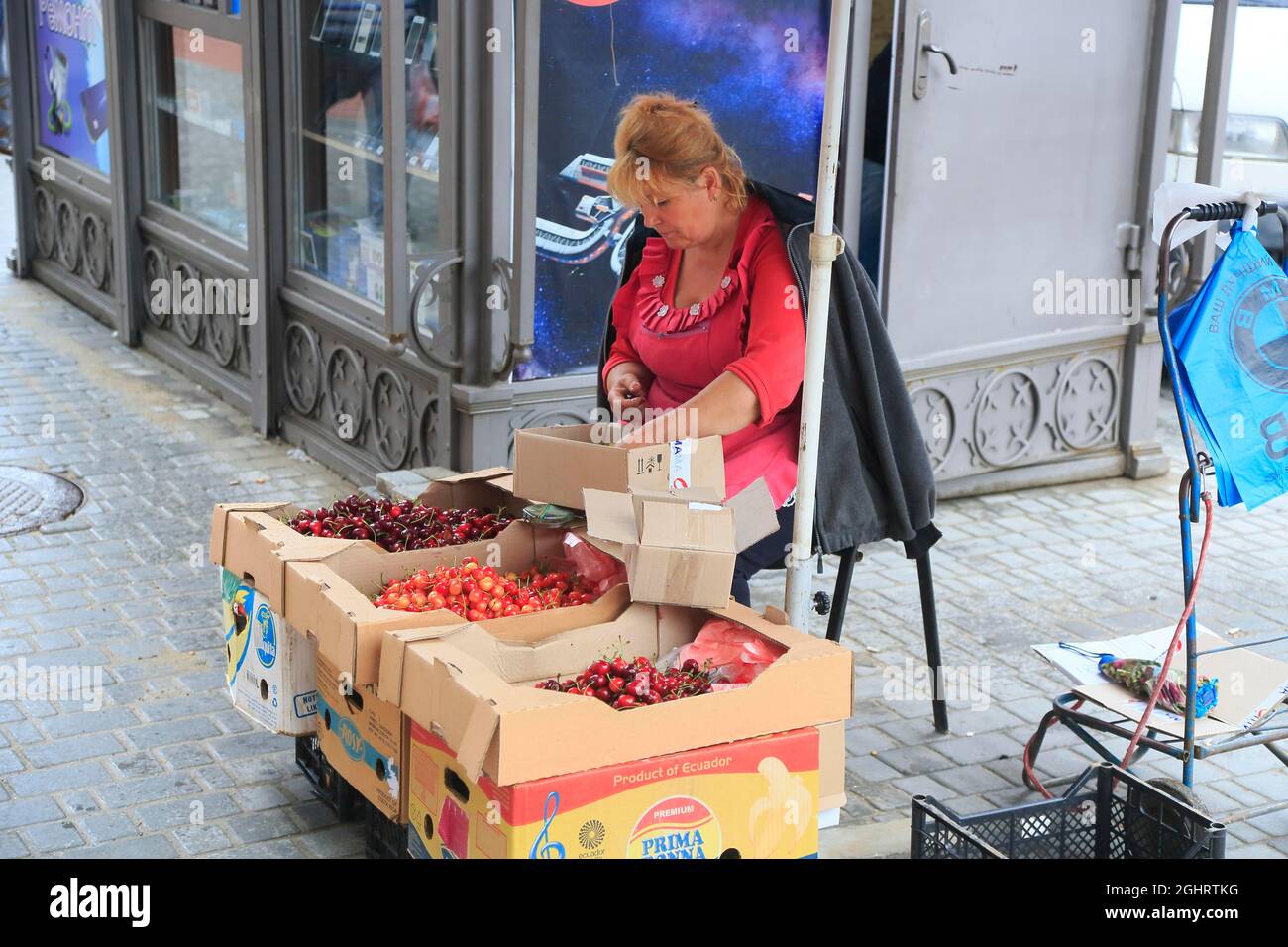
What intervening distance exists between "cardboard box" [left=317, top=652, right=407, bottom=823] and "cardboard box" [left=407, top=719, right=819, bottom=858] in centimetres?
12

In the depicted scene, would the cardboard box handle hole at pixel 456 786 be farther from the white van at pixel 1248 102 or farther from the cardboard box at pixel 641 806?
the white van at pixel 1248 102

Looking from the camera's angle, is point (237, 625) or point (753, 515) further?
point (237, 625)

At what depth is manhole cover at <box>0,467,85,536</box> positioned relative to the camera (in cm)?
641

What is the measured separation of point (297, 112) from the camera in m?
7.14

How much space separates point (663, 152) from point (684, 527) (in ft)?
3.72

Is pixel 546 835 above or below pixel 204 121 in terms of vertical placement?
below

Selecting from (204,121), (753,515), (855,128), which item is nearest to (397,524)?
(753,515)

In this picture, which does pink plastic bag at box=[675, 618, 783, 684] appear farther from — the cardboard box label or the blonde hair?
the blonde hair

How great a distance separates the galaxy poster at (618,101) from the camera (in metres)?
6.01

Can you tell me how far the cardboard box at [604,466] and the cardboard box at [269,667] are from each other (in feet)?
2.39

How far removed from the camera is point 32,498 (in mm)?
6668

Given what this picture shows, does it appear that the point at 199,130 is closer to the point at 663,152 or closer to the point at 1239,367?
the point at 663,152

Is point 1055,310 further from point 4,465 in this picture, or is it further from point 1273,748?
point 4,465

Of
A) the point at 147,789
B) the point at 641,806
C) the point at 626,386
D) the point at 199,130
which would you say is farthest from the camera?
the point at 199,130
